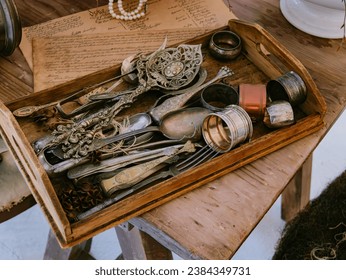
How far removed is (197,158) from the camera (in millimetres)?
794

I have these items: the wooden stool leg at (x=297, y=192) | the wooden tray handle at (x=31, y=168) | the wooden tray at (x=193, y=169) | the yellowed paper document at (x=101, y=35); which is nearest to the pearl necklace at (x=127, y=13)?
the yellowed paper document at (x=101, y=35)

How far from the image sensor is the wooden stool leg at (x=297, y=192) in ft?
4.21

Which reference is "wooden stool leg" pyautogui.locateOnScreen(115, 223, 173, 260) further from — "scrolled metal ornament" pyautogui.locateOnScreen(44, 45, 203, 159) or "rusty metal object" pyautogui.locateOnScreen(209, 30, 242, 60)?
"rusty metal object" pyautogui.locateOnScreen(209, 30, 242, 60)

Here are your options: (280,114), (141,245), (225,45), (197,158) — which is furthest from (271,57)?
(141,245)

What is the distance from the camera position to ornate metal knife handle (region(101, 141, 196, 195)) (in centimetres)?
75

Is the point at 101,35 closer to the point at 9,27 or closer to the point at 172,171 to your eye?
the point at 9,27

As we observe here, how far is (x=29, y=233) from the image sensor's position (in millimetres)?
1518

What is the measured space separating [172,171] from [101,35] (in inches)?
15.2

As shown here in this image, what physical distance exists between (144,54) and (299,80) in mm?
264

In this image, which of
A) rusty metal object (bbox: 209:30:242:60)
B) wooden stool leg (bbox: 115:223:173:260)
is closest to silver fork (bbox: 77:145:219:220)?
wooden stool leg (bbox: 115:223:173:260)

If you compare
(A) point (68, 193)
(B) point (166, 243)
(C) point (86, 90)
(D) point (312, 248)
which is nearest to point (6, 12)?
(C) point (86, 90)

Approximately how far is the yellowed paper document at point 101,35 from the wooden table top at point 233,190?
4 centimetres

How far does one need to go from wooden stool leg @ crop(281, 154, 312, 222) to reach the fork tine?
503mm

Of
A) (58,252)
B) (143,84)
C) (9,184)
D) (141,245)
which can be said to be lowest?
(58,252)
